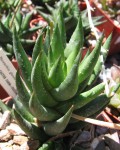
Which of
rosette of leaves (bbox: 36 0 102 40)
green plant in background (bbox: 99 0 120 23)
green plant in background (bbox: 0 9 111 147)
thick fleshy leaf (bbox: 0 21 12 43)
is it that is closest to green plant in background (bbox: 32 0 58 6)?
rosette of leaves (bbox: 36 0 102 40)

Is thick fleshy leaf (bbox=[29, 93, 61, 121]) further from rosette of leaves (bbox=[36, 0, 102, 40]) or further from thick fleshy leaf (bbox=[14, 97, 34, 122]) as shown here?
rosette of leaves (bbox=[36, 0, 102, 40])

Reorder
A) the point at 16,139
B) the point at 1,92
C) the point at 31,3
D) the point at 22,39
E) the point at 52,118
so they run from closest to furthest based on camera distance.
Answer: the point at 52,118
the point at 16,139
the point at 1,92
the point at 22,39
the point at 31,3

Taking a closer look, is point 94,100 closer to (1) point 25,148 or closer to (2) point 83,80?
(2) point 83,80

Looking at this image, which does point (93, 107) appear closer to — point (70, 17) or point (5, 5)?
point (70, 17)

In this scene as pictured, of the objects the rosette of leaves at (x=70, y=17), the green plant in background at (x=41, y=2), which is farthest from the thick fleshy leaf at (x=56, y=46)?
the green plant in background at (x=41, y=2)

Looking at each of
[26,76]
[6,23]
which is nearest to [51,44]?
[26,76]

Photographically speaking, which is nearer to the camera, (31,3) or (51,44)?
(51,44)

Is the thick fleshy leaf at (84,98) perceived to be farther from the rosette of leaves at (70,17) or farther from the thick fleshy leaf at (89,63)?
the rosette of leaves at (70,17)
